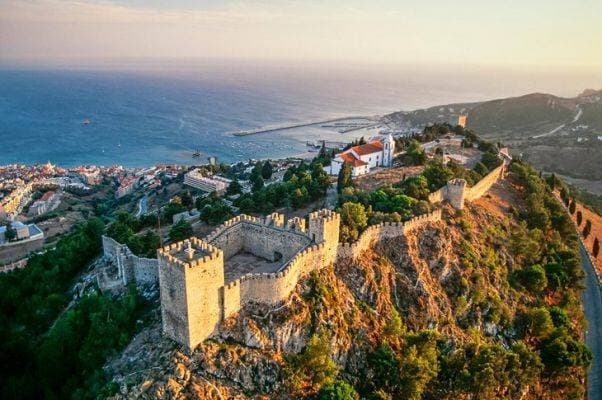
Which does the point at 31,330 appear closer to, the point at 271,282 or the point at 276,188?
the point at 271,282

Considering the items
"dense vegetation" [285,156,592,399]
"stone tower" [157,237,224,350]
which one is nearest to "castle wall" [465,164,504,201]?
"dense vegetation" [285,156,592,399]

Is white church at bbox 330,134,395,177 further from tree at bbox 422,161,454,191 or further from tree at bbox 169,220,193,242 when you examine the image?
tree at bbox 169,220,193,242

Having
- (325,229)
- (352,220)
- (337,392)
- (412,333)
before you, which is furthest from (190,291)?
(352,220)

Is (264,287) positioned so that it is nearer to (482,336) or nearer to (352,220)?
(352,220)

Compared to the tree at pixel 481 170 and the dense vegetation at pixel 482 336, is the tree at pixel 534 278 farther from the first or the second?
the tree at pixel 481 170

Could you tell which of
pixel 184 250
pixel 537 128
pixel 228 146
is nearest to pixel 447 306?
pixel 184 250

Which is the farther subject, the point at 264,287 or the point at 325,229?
the point at 325,229
